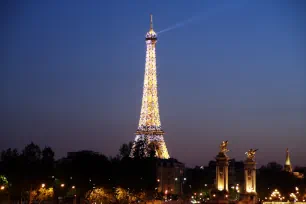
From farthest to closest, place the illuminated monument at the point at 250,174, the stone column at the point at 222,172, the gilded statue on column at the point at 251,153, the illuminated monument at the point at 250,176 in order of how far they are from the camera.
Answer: the illuminated monument at the point at 250,174 < the gilded statue on column at the point at 251,153 < the illuminated monument at the point at 250,176 < the stone column at the point at 222,172

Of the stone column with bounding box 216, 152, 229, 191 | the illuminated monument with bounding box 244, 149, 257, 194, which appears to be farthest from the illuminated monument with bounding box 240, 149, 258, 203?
the stone column with bounding box 216, 152, 229, 191

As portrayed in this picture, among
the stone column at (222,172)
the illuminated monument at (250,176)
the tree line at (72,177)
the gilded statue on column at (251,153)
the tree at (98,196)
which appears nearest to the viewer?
the tree line at (72,177)

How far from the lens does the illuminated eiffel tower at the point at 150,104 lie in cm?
16900

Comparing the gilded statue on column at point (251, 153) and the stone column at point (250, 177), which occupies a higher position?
the gilded statue on column at point (251, 153)

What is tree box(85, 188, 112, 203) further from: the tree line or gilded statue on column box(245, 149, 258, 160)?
gilded statue on column box(245, 149, 258, 160)

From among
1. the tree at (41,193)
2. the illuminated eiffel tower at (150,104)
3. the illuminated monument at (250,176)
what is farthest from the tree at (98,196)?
the illuminated eiffel tower at (150,104)

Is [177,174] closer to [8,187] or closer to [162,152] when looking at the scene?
[162,152]

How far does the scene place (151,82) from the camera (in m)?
170

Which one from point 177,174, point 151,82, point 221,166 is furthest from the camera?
point 177,174

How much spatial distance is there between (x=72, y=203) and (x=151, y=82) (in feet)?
212

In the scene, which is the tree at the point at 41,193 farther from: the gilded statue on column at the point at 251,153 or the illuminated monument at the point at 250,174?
the gilded statue on column at the point at 251,153

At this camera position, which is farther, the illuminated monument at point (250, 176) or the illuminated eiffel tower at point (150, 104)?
the illuminated eiffel tower at point (150, 104)

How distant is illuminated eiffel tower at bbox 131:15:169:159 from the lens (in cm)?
16900

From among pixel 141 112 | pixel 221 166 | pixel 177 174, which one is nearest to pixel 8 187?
pixel 221 166
